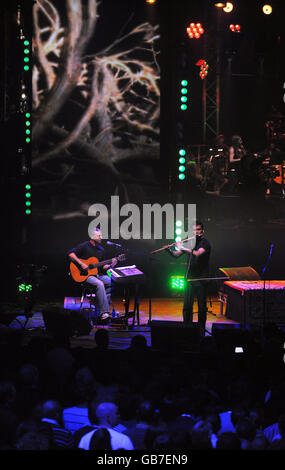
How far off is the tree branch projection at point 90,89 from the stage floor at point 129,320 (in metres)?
2.32

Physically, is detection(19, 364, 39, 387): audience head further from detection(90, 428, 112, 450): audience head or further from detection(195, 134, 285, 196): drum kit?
detection(195, 134, 285, 196): drum kit

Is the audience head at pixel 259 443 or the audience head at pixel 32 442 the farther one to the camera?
the audience head at pixel 259 443

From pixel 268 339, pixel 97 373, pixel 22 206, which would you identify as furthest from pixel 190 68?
pixel 97 373

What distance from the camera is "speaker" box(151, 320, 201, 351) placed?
25.7 ft

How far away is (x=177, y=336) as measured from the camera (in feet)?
25.9

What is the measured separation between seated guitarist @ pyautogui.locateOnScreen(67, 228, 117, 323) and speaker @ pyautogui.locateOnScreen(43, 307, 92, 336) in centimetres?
96

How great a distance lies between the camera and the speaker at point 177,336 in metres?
7.84

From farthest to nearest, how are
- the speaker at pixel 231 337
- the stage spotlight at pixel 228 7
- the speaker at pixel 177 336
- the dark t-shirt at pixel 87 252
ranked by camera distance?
the stage spotlight at pixel 228 7, the dark t-shirt at pixel 87 252, the speaker at pixel 177 336, the speaker at pixel 231 337

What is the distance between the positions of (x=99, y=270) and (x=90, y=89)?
327 centimetres

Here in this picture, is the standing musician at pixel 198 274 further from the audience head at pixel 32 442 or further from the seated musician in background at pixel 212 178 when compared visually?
the audience head at pixel 32 442

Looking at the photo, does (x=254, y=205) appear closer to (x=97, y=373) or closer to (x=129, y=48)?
(x=129, y=48)

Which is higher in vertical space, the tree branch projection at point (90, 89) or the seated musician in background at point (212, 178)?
the tree branch projection at point (90, 89)

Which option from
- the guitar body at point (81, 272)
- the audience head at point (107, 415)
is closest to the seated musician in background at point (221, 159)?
the guitar body at point (81, 272)

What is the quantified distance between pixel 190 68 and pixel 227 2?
1214 mm
